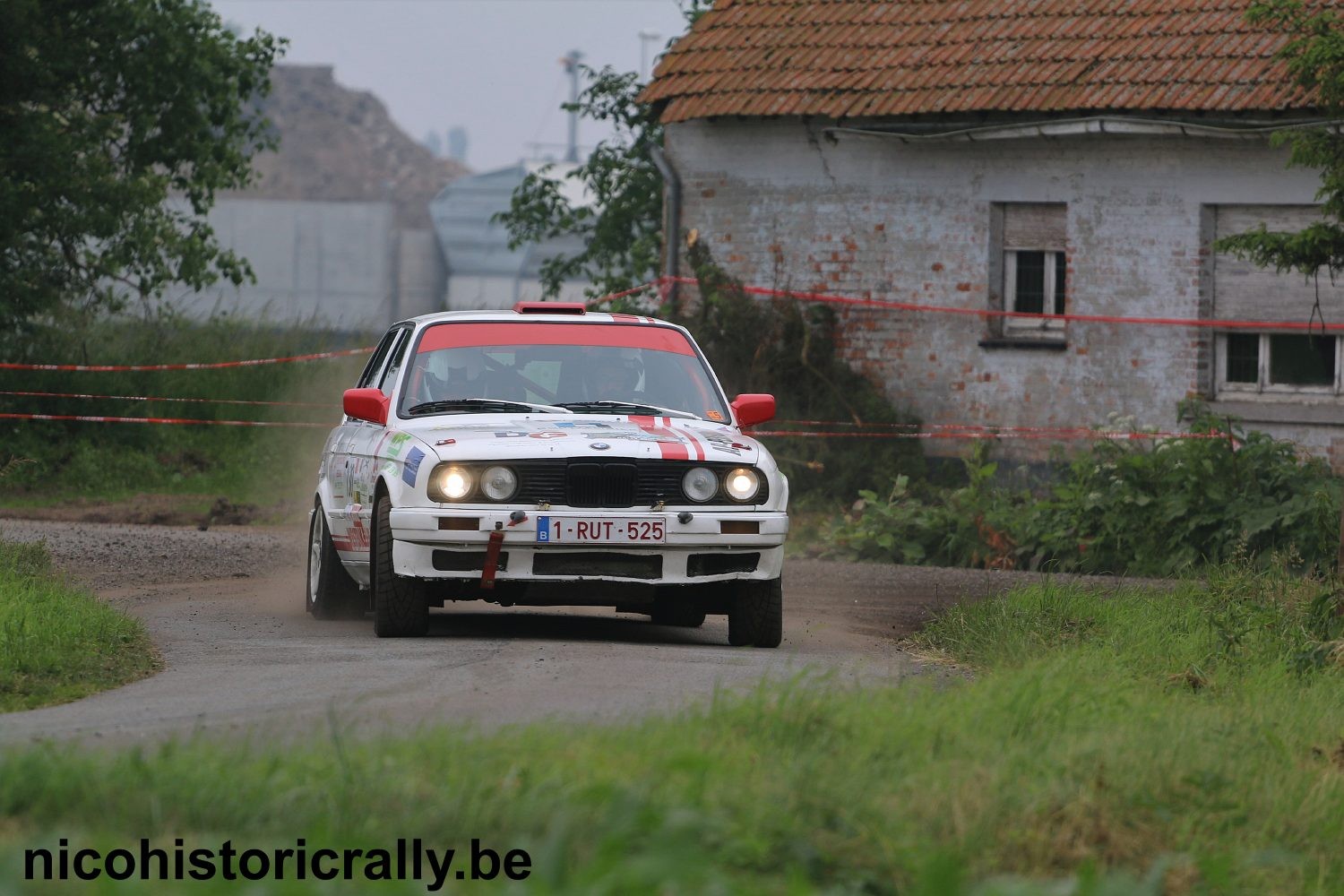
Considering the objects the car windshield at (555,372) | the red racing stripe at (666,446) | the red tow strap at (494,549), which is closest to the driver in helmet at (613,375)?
the car windshield at (555,372)

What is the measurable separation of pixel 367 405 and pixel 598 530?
1700 mm

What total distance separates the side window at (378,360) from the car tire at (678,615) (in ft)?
6.77

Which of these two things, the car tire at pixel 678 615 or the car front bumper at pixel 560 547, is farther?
the car tire at pixel 678 615

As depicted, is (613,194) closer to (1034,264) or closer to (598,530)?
(1034,264)

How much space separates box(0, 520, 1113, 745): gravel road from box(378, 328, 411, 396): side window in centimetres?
125

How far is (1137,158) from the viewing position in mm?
18797

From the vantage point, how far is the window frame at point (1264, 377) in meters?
18.0

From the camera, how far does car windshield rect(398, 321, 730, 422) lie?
10148 mm

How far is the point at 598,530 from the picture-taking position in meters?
9.02

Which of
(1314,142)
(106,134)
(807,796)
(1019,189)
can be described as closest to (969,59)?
(1019,189)

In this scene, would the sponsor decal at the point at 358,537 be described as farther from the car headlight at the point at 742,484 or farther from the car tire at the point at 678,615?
the car headlight at the point at 742,484

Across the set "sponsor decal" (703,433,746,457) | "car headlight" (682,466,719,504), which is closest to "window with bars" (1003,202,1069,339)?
"sponsor decal" (703,433,746,457)

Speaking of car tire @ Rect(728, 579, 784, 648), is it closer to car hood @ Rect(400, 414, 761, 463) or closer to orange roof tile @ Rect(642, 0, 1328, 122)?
car hood @ Rect(400, 414, 761, 463)
